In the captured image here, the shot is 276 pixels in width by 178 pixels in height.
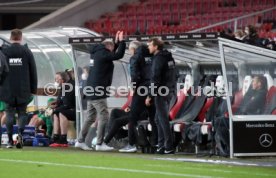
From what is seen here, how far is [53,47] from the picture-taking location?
24.4 meters

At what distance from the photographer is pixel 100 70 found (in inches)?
705

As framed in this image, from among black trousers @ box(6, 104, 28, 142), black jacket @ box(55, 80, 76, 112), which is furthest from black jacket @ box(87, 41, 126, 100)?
black jacket @ box(55, 80, 76, 112)

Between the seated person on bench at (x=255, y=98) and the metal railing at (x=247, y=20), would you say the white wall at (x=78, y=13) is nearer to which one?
the metal railing at (x=247, y=20)

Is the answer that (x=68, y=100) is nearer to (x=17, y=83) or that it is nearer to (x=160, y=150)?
(x=17, y=83)

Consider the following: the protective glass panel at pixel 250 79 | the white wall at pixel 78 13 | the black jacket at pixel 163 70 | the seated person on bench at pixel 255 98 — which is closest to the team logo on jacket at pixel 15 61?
the black jacket at pixel 163 70

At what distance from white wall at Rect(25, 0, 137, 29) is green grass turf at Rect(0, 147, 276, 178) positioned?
21353 mm

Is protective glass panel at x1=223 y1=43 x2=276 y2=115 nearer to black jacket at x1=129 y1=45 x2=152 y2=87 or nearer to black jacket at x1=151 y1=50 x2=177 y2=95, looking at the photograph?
black jacket at x1=151 y1=50 x2=177 y2=95

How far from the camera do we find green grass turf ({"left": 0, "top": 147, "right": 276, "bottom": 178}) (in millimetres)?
12438

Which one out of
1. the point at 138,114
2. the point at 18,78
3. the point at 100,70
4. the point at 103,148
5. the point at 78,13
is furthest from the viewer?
the point at 78,13

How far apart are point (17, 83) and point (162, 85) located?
283cm

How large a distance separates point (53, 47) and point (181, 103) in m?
6.95

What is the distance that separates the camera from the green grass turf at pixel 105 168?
490 inches
